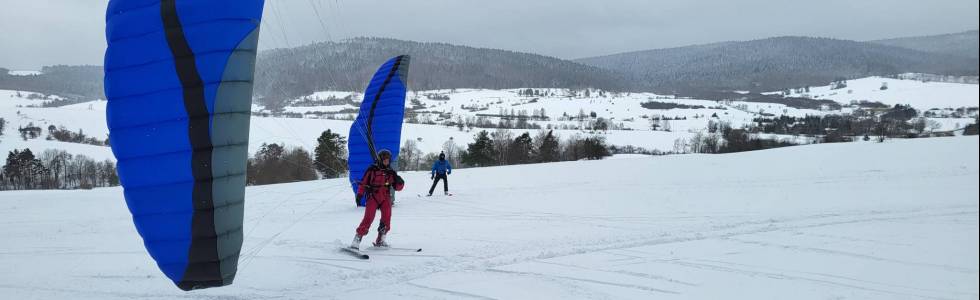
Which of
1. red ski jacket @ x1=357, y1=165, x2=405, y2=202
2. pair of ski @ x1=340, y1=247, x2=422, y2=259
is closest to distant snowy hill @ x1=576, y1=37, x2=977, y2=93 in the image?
red ski jacket @ x1=357, y1=165, x2=405, y2=202

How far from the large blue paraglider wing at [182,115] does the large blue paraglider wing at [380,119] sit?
6.91 m

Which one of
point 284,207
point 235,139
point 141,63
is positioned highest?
point 141,63

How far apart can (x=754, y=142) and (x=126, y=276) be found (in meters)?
51.0

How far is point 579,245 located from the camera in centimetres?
679

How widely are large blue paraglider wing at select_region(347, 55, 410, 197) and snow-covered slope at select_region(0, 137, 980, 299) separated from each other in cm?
122

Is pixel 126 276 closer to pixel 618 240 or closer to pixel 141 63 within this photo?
pixel 141 63

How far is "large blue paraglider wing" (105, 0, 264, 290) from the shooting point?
3.69m

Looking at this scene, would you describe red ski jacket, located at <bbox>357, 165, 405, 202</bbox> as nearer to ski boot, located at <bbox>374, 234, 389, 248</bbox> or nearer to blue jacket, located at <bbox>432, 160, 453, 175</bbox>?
ski boot, located at <bbox>374, 234, 389, 248</bbox>

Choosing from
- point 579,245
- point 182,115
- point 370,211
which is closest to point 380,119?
point 370,211

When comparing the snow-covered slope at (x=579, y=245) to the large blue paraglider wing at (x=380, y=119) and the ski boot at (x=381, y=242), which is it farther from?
the large blue paraglider wing at (x=380, y=119)

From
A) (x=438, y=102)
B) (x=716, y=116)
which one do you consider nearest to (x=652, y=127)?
(x=716, y=116)

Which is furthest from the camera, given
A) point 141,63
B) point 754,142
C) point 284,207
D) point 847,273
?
point 754,142

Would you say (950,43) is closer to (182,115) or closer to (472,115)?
(182,115)

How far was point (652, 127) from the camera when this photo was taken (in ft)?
273
